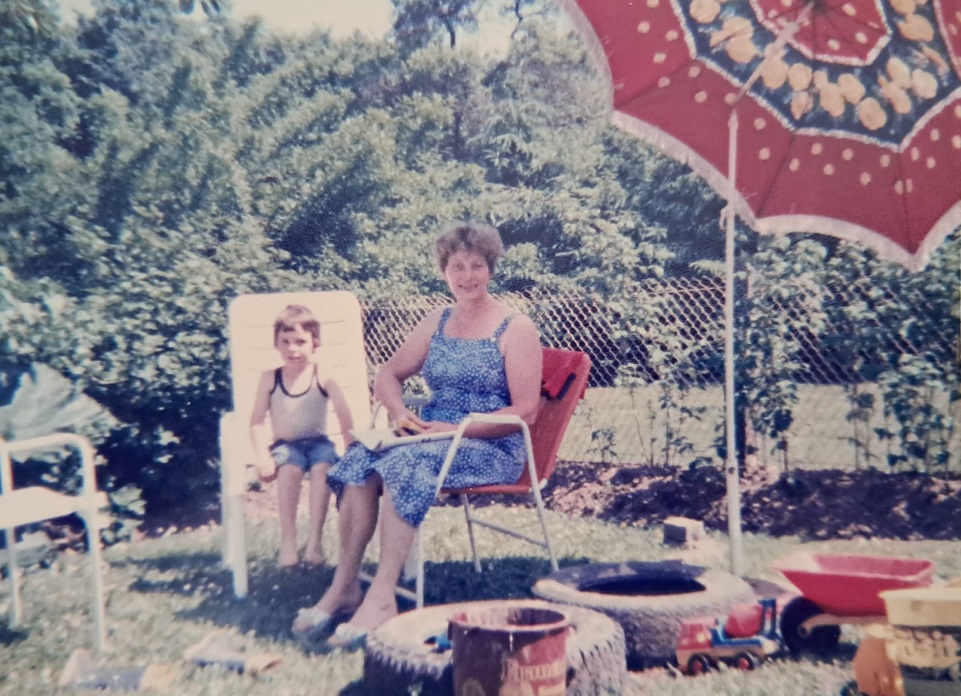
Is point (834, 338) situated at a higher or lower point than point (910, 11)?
lower

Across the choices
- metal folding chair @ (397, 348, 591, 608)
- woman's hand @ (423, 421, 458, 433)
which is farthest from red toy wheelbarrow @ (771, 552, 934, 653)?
A: woman's hand @ (423, 421, 458, 433)

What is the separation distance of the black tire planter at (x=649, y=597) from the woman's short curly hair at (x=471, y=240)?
1.05 metres

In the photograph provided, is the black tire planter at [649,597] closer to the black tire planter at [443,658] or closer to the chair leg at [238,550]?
the black tire planter at [443,658]

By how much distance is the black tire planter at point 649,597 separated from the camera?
7.15ft

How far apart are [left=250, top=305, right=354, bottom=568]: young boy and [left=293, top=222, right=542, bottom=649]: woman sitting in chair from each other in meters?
0.45

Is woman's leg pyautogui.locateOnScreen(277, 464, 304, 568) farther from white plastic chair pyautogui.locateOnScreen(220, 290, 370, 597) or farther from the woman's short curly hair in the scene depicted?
the woman's short curly hair

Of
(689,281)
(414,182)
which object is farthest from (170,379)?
(689,281)

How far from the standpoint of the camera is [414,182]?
19.6 ft

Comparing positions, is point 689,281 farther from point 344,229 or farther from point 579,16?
point 579,16

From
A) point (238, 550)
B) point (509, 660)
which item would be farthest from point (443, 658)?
point (238, 550)

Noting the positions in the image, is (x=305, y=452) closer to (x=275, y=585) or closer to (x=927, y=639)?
(x=275, y=585)

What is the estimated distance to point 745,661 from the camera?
2225 mm

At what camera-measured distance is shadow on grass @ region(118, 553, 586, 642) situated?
2748 millimetres

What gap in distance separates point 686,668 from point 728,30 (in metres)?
1.78
